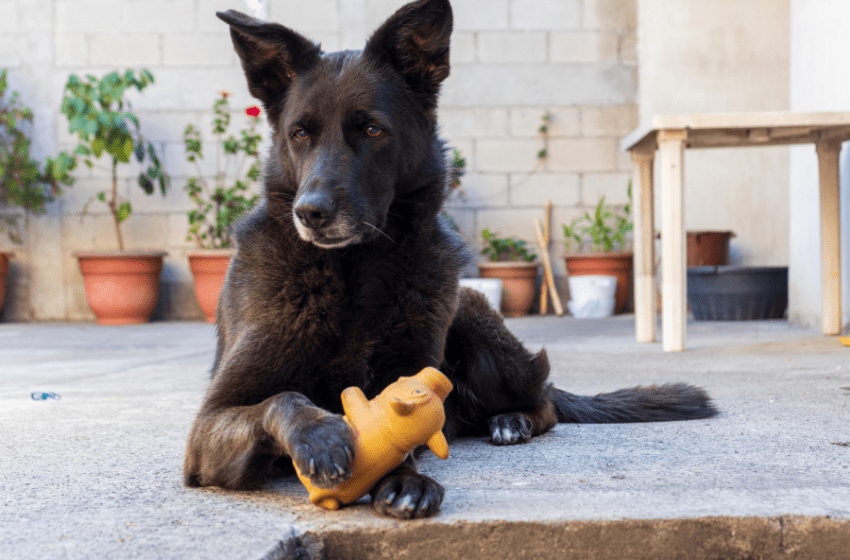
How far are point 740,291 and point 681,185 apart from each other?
8.13 feet

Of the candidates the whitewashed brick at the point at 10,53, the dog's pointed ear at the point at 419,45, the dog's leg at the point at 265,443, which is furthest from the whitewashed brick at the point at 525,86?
the dog's leg at the point at 265,443

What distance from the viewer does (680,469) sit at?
1.47 meters

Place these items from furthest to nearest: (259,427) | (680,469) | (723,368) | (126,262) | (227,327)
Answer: (126,262) → (723,368) → (227,327) → (680,469) → (259,427)

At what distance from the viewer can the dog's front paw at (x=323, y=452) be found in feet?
3.69

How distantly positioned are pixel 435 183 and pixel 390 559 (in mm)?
909

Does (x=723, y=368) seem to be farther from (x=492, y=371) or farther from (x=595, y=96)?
(x=595, y=96)

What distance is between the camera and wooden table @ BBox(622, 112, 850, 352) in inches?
136

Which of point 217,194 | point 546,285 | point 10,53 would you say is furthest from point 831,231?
point 10,53

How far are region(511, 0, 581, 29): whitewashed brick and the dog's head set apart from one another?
19.0 feet

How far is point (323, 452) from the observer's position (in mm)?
1132

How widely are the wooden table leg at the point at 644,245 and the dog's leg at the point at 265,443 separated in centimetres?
324

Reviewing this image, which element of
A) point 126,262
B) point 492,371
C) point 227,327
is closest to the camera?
point 227,327

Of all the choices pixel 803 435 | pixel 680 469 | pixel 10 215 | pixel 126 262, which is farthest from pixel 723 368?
pixel 10 215

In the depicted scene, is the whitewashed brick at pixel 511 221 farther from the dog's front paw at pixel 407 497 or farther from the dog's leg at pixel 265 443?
the dog's front paw at pixel 407 497
